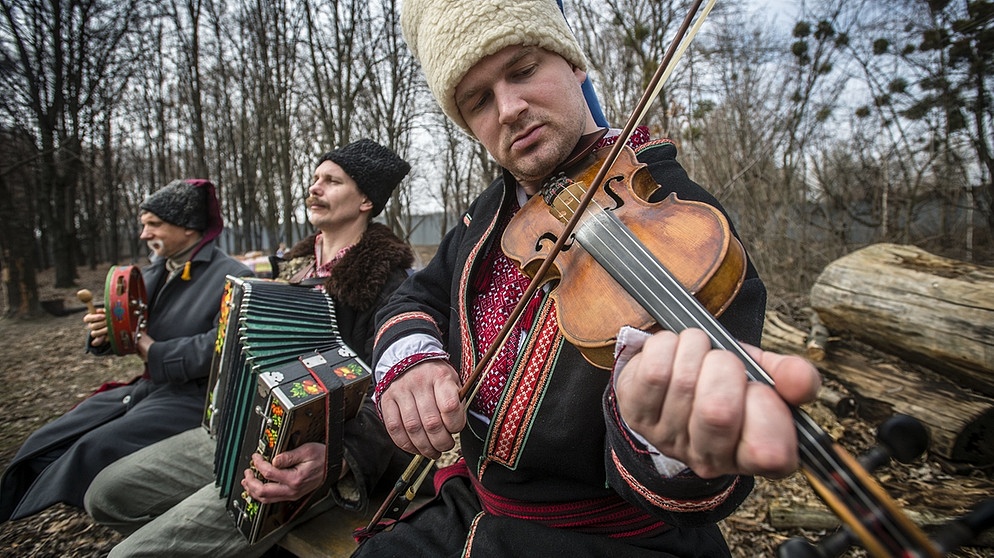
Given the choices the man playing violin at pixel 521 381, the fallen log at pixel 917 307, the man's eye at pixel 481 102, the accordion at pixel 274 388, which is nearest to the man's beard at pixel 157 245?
the accordion at pixel 274 388

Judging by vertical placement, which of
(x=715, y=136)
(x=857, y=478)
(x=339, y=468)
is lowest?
(x=339, y=468)

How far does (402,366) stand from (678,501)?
0.75 meters

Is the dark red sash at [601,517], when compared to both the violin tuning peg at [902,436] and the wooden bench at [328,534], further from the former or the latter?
the wooden bench at [328,534]

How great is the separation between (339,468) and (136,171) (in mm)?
29842

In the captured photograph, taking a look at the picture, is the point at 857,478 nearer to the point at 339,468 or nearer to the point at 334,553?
the point at 339,468

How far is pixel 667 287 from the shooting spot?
0.77 meters

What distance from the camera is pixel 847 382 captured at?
3490mm

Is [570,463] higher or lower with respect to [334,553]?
higher

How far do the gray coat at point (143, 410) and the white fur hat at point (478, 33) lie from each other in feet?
7.39

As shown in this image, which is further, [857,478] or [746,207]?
[746,207]

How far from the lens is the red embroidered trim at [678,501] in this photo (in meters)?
0.79

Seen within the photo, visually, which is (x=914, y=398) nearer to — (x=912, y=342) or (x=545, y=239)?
(x=912, y=342)

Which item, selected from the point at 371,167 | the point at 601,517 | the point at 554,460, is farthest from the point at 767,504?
the point at 371,167

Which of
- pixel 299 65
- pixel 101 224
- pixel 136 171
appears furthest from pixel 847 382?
pixel 101 224
